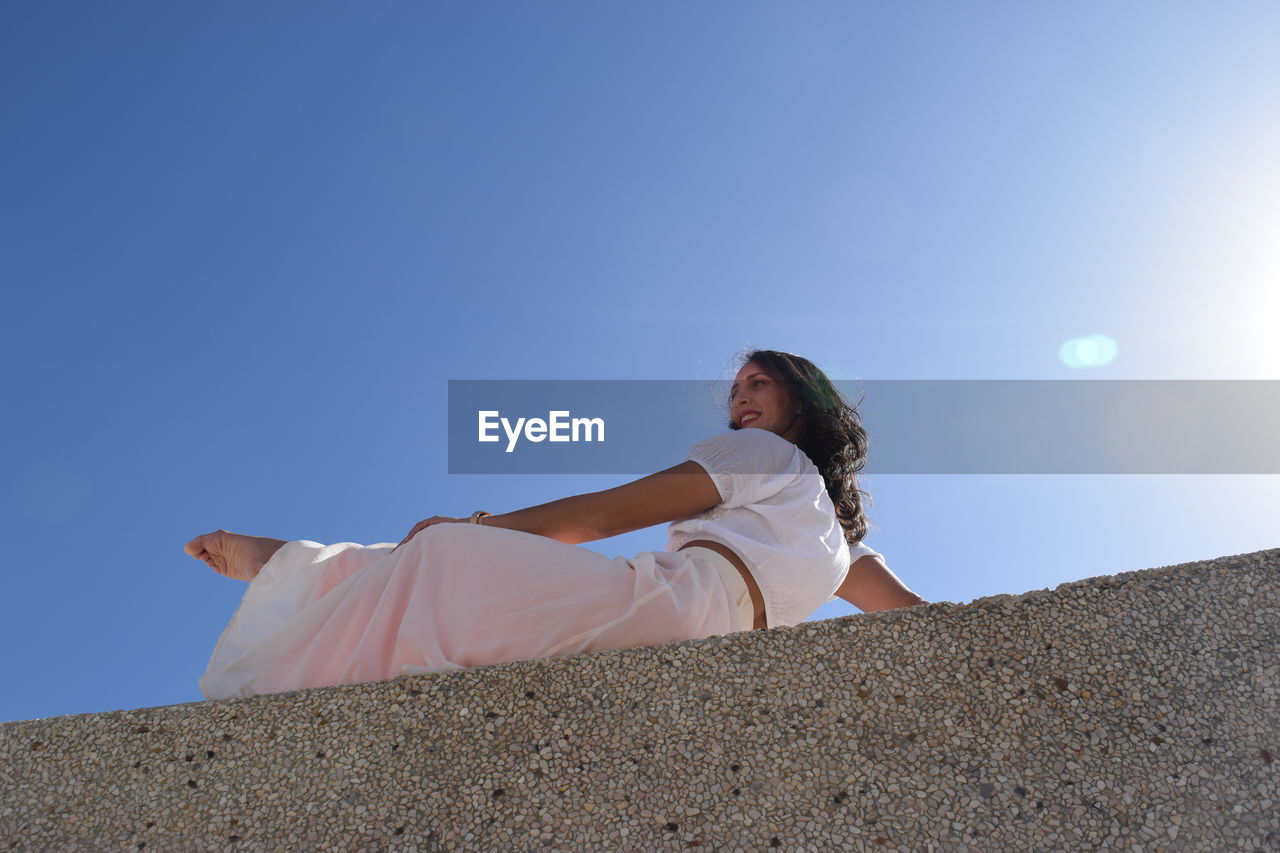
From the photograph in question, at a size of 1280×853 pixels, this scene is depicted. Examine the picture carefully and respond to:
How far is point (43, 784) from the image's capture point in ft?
8.56

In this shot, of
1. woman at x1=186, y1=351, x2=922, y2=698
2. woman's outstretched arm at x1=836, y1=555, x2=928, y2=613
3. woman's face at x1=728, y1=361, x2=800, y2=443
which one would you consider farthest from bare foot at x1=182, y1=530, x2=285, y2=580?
woman's outstretched arm at x1=836, y1=555, x2=928, y2=613

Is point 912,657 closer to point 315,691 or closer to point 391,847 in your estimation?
point 391,847

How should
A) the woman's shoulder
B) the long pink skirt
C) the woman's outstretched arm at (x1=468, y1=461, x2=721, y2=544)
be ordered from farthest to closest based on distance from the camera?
the woman's shoulder, the woman's outstretched arm at (x1=468, y1=461, x2=721, y2=544), the long pink skirt

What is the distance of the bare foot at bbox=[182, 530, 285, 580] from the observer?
3.44m

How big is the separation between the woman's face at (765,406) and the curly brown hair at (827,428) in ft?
0.11

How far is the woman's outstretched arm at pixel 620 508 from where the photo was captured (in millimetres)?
3160

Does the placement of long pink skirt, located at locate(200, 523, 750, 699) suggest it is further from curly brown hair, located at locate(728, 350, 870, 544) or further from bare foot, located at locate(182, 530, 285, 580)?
curly brown hair, located at locate(728, 350, 870, 544)

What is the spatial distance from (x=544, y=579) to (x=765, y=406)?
4.73ft

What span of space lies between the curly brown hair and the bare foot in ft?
6.66

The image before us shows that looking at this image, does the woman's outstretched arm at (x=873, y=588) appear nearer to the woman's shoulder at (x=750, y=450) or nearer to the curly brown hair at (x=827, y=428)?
the curly brown hair at (x=827, y=428)

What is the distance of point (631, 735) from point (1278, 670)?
1657 millimetres

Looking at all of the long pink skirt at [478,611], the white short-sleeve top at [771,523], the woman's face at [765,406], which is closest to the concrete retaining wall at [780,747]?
the long pink skirt at [478,611]

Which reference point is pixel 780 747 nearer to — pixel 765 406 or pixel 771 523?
pixel 771 523

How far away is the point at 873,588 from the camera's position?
405 centimetres
